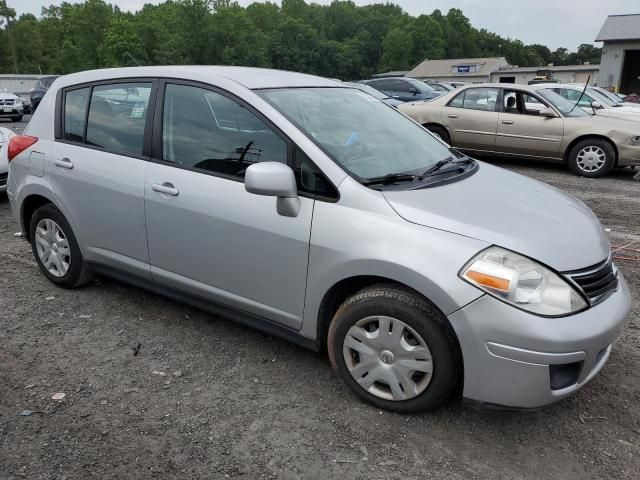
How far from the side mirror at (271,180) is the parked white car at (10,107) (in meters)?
20.8

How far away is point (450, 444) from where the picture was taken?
256 centimetres

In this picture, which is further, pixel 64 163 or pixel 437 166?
pixel 64 163

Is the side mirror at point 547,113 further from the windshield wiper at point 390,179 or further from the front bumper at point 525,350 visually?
the front bumper at point 525,350

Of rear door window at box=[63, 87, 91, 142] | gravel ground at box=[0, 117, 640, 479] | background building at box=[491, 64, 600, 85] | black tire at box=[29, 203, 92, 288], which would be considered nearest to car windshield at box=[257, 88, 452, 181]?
gravel ground at box=[0, 117, 640, 479]

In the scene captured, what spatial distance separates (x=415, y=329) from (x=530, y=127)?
7.84m

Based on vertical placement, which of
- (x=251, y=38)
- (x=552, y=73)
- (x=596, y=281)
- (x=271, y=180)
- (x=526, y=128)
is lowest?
(x=596, y=281)

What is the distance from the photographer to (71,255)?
4.06 meters

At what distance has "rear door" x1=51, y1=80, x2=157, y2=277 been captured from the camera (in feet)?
11.3

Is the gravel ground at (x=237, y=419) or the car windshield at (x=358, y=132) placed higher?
the car windshield at (x=358, y=132)

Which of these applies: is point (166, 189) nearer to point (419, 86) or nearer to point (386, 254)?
point (386, 254)

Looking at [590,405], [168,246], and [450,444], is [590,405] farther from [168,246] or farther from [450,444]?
[168,246]

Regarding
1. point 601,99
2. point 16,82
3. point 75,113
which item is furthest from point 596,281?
point 16,82

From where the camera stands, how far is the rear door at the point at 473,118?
968 centimetres

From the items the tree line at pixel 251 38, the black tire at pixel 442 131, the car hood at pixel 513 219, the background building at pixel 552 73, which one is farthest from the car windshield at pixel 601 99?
the background building at pixel 552 73
